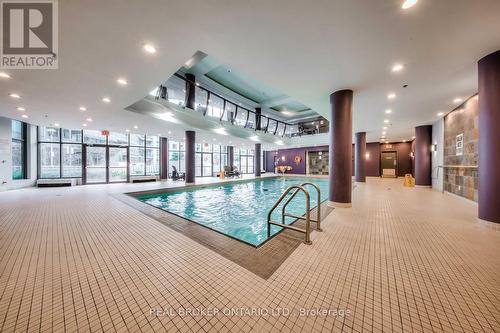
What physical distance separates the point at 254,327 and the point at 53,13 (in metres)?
4.27

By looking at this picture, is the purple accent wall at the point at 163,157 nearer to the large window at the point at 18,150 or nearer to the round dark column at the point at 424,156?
the large window at the point at 18,150

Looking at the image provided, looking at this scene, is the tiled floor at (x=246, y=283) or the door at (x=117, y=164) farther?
the door at (x=117, y=164)

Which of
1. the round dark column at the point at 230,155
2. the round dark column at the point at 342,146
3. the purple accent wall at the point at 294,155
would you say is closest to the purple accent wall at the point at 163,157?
the round dark column at the point at 230,155

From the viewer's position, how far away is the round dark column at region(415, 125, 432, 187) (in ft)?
27.2

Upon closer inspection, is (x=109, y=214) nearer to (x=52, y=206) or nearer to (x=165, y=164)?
(x=52, y=206)

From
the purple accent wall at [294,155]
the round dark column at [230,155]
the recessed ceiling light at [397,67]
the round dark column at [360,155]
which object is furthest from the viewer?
the round dark column at [230,155]

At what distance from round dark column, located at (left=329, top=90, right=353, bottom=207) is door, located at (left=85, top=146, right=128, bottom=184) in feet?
39.7

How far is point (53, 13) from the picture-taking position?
2.36 metres

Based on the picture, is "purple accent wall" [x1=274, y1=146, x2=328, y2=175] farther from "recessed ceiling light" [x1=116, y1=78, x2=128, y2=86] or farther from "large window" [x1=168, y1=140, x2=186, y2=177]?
"recessed ceiling light" [x1=116, y1=78, x2=128, y2=86]

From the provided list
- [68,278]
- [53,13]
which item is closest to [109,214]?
[68,278]

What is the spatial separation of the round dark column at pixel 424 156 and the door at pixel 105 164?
16.2m

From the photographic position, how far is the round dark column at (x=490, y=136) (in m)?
2.91

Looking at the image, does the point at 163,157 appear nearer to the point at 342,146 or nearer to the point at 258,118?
the point at 258,118

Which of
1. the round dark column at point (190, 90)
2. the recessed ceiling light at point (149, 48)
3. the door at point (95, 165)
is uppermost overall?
the round dark column at point (190, 90)
